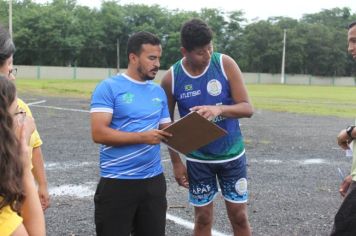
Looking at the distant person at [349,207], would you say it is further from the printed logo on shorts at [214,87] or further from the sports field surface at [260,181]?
the sports field surface at [260,181]

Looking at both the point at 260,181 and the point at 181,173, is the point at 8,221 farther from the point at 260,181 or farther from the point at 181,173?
the point at 260,181

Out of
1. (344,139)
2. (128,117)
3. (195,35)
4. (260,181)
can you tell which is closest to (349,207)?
(344,139)

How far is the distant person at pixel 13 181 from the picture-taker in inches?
89.5

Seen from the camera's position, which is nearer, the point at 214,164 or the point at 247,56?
the point at 214,164

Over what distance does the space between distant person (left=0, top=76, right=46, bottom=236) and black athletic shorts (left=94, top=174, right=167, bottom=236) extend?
142 cm

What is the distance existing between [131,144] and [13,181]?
166cm

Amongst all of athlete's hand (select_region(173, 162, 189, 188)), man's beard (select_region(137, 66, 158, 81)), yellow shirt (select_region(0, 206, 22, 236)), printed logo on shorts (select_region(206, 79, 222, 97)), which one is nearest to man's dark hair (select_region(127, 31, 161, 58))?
man's beard (select_region(137, 66, 158, 81))

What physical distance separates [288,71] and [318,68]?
593 cm

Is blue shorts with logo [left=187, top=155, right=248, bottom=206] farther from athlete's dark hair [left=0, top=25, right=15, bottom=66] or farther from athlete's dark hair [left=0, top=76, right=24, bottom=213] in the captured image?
athlete's dark hair [left=0, top=76, right=24, bottom=213]

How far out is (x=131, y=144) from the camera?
3910 millimetres

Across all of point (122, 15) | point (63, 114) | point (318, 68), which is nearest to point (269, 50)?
point (318, 68)

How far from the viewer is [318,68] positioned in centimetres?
9925

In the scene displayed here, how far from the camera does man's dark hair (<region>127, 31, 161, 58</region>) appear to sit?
404 cm

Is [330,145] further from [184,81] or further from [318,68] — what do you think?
[318,68]
